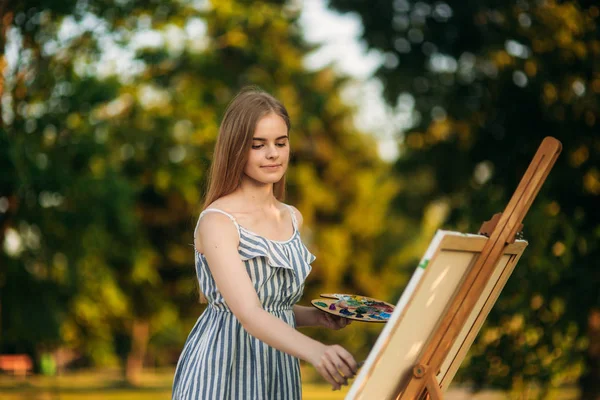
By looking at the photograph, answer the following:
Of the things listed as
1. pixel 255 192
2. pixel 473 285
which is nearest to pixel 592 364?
pixel 255 192

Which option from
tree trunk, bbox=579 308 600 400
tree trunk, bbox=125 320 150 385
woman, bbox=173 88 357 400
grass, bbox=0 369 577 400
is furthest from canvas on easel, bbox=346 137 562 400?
tree trunk, bbox=125 320 150 385

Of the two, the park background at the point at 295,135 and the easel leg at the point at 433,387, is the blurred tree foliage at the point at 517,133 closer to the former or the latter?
the park background at the point at 295,135

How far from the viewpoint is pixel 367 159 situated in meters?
28.0

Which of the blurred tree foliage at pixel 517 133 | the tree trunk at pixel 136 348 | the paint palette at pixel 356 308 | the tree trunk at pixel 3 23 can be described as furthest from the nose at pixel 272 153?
the tree trunk at pixel 136 348

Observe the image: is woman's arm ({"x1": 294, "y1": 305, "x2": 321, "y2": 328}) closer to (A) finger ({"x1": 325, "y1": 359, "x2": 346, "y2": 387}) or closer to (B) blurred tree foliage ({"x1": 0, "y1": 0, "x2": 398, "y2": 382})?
(A) finger ({"x1": 325, "y1": 359, "x2": 346, "y2": 387})

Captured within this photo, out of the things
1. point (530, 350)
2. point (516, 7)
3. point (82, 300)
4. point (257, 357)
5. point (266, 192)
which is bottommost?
point (82, 300)

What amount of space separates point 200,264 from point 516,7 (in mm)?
8688

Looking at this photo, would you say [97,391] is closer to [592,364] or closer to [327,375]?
[592,364]

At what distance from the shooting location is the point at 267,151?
254cm

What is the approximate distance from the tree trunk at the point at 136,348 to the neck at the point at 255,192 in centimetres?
2306

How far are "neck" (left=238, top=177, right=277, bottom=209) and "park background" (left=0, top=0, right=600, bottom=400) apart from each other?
0.44 meters

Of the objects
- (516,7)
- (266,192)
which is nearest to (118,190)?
(516,7)

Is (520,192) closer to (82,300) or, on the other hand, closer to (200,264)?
(200,264)

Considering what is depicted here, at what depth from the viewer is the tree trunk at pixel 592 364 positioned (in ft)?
31.0
